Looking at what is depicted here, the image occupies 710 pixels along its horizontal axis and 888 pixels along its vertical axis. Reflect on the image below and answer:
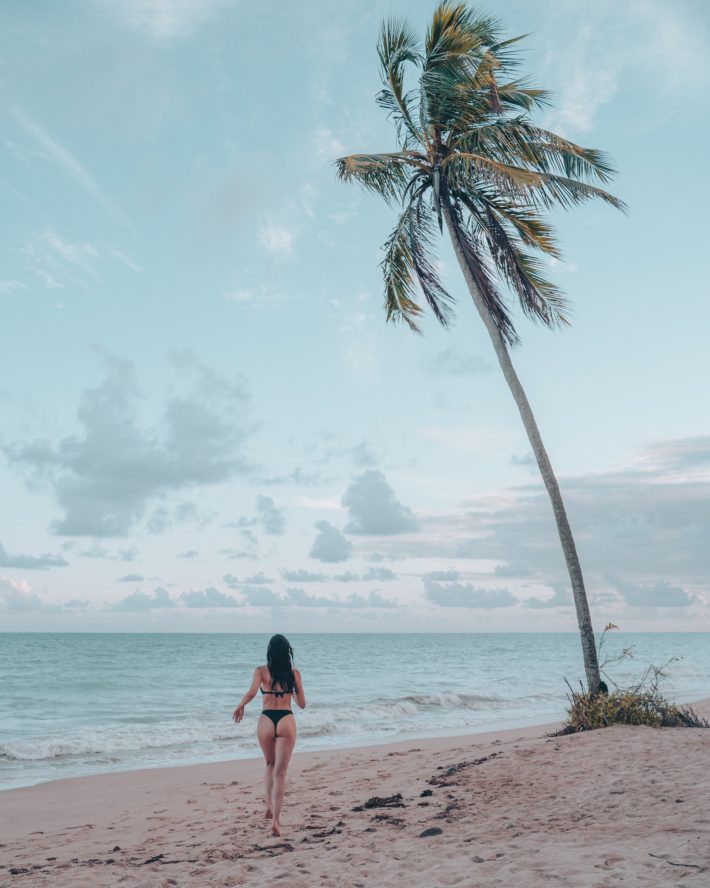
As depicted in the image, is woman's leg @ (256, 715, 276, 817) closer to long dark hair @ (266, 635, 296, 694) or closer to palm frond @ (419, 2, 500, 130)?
long dark hair @ (266, 635, 296, 694)

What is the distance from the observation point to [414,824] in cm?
656

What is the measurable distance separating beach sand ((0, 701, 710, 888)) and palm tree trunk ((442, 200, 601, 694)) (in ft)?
3.99

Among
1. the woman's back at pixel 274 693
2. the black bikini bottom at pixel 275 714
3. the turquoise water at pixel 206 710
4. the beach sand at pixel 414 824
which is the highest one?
the woman's back at pixel 274 693

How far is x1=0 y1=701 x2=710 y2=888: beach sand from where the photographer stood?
498 cm

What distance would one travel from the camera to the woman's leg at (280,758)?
660 cm

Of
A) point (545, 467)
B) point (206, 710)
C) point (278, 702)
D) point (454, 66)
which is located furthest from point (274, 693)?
point (206, 710)

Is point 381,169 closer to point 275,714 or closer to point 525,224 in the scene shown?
point 525,224

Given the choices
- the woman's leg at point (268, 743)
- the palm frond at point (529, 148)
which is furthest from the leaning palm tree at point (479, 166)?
the woman's leg at point (268, 743)

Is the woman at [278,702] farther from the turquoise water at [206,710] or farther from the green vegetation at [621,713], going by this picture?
the turquoise water at [206,710]

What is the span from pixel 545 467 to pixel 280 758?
6079mm

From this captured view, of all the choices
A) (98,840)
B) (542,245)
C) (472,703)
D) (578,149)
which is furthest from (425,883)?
(472,703)

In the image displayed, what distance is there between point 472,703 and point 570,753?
50.2 feet

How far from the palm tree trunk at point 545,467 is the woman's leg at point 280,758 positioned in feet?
15.7

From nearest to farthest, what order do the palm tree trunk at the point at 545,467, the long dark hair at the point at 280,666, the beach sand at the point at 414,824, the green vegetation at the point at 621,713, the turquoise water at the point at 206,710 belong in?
the beach sand at the point at 414,824 < the long dark hair at the point at 280,666 < the green vegetation at the point at 621,713 < the palm tree trunk at the point at 545,467 < the turquoise water at the point at 206,710
